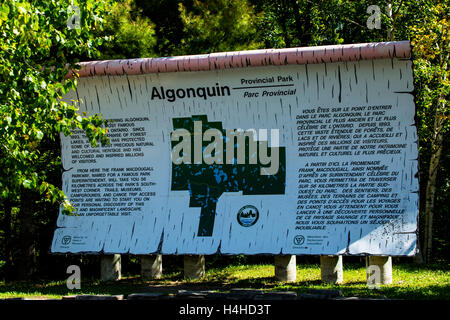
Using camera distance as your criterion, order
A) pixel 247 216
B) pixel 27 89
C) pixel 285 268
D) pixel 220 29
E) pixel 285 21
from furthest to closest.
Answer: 1. pixel 285 21
2. pixel 220 29
3. pixel 285 268
4. pixel 247 216
5. pixel 27 89

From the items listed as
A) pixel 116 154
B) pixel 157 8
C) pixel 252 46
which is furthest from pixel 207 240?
pixel 157 8

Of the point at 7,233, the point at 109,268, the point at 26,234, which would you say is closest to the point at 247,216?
the point at 109,268

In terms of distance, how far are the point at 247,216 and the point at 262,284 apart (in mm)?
1330

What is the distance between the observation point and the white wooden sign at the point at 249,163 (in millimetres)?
10977

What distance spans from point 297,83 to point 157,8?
7.78 metres

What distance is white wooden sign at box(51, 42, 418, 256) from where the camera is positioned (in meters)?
11.0

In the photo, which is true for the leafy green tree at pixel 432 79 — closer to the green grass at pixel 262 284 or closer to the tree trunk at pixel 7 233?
the green grass at pixel 262 284

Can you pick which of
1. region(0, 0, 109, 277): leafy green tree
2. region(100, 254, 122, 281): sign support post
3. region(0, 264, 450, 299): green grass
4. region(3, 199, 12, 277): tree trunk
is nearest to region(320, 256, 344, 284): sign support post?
region(0, 264, 450, 299): green grass

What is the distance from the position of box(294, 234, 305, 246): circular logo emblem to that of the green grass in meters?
0.77

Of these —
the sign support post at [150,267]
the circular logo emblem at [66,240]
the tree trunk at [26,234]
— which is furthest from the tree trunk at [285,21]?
the circular logo emblem at [66,240]

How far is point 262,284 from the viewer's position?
38.6ft

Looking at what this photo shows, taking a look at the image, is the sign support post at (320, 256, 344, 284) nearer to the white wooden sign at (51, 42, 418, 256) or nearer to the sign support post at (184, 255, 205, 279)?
the white wooden sign at (51, 42, 418, 256)

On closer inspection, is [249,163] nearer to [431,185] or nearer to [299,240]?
[299,240]
